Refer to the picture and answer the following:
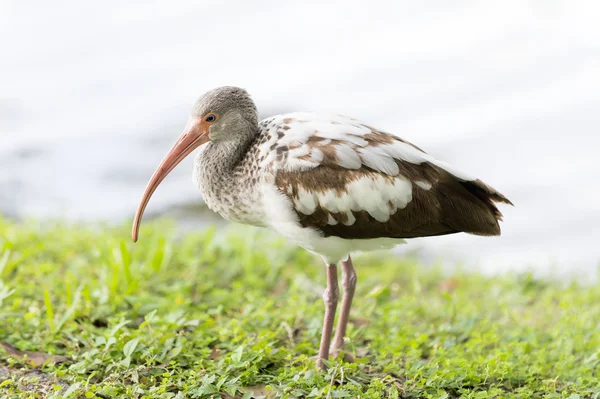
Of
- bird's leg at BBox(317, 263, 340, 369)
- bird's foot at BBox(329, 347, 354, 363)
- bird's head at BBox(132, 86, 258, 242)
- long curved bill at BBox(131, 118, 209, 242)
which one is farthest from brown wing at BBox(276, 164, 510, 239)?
bird's foot at BBox(329, 347, 354, 363)

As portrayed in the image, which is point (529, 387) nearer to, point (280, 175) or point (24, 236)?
point (280, 175)

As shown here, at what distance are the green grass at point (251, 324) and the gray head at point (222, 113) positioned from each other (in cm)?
122

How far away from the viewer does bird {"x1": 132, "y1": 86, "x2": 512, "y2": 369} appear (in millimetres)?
4426

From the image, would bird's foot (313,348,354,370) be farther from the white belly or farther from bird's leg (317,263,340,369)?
the white belly

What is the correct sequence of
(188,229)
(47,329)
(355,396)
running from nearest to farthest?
(355,396), (47,329), (188,229)

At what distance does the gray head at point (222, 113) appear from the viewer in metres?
4.72

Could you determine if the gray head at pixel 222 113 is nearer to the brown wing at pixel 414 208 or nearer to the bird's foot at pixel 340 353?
the brown wing at pixel 414 208

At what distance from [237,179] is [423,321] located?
2440 millimetres

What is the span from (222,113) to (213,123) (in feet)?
0.28

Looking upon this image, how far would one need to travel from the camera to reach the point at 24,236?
7.07 meters

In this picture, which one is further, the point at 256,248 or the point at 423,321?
the point at 256,248

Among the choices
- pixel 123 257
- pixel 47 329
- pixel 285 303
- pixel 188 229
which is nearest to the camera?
pixel 47 329

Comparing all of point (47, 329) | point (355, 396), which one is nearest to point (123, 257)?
point (47, 329)

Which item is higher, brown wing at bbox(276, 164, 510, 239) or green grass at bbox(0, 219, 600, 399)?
brown wing at bbox(276, 164, 510, 239)
